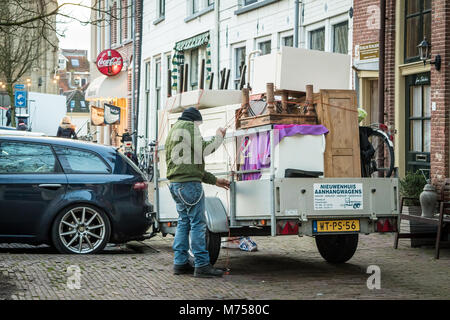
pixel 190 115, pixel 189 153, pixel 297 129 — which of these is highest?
pixel 190 115

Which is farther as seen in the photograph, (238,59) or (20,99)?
(20,99)

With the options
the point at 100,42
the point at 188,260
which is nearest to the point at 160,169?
the point at 188,260

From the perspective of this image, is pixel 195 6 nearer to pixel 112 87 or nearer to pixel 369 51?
pixel 112 87

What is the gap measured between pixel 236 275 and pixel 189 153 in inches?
57.7

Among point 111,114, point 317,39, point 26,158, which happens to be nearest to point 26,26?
point 26,158

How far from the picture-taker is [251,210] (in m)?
9.43

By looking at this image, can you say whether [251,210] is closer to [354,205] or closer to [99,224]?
[354,205]

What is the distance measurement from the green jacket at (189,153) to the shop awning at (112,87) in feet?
Result: 91.6

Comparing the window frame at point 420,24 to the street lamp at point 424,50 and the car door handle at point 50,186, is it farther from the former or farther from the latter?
the car door handle at point 50,186

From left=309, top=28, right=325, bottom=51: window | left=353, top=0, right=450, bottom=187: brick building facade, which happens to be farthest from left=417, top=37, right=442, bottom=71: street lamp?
left=309, top=28, right=325, bottom=51: window

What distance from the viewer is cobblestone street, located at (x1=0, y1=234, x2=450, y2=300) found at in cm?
834

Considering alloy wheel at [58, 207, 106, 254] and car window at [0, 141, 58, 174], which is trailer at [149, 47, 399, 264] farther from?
car window at [0, 141, 58, 174]

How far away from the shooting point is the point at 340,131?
31.3ft
